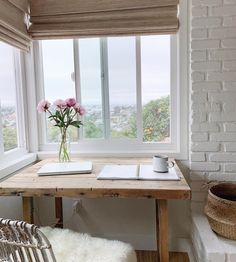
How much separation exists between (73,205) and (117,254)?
987 millimetres

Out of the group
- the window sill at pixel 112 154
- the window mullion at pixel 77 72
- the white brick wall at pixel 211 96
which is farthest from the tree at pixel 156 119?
the window mullion at pixel 77 72

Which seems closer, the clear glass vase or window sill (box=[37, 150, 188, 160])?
the clear glass vase

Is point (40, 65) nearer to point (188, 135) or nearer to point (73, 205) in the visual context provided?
point (73, 205)

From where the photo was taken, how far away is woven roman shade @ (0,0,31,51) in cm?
169

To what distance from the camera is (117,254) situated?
1.27 meters

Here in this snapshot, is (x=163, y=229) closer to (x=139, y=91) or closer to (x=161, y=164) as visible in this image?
(x=161, y=164)

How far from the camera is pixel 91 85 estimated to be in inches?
85.9

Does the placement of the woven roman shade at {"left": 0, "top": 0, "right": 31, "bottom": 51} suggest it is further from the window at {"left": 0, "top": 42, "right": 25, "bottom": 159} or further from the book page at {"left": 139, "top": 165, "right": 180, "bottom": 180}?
the book page at {"left": 139, "top": 165, "right": 180, "bottom": 180}

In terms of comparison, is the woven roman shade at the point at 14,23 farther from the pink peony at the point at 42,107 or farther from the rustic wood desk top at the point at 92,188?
the rustic wood desk top at the point at 92,188

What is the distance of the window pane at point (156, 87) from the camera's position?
2100mm

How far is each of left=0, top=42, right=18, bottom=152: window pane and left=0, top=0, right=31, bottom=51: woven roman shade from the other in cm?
12

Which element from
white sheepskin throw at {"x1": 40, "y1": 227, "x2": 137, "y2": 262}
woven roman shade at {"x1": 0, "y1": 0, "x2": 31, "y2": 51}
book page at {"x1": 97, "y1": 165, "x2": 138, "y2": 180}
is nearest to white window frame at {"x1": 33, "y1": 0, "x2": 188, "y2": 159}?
woven roman shade at {"x1": 0, "y1": 0, "x2": 31, "y2": 51}

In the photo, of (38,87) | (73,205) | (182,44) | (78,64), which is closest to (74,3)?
(78,64)

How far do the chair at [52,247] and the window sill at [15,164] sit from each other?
1.63 ft
